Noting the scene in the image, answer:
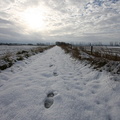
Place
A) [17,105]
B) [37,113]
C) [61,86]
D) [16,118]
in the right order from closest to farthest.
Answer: [16,118] < [37,113] < [17,105] < [61,86]

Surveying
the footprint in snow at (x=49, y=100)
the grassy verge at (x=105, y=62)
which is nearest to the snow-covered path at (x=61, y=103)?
the footprint in snow at (x=49, y=100)

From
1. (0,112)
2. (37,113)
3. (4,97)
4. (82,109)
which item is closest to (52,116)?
(37,113)

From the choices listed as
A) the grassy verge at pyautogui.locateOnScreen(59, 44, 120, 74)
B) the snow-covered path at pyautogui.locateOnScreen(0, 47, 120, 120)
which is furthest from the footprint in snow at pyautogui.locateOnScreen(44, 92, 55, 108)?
the grassy verge at pyautogui.locateOnScreen(59, 44, 120, 74)

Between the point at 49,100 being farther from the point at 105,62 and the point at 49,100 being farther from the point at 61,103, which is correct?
the point at 105,62

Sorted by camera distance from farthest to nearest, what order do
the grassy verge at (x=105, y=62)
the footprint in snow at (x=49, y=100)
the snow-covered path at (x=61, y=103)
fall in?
the grassy verge at (x=105, y=62), the footprint in snow at (x=49, y=100), the snow-covered path at (x=61, y=103)

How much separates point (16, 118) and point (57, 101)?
960mm

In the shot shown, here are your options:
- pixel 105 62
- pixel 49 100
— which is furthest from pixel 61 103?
pixel 105 62

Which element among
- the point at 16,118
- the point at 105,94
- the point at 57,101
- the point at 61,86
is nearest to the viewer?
the point at 16,118

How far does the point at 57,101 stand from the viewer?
2127 mm

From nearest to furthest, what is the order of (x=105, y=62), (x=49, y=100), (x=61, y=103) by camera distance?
(x=61, y=103) → (x=49, y=100) → (x=105, y=62)

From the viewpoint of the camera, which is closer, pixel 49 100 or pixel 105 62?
pixel 49 100

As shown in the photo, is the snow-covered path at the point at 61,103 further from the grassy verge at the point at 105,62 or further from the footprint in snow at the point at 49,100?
the grassy verge at the point at 105,62

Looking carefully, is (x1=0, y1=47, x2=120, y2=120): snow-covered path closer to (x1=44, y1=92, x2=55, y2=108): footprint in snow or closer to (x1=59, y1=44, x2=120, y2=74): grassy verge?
(x1=44, y1=92, x2=55, y2=108): footprint in snow

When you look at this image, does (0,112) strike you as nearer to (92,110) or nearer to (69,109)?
(69,109)
